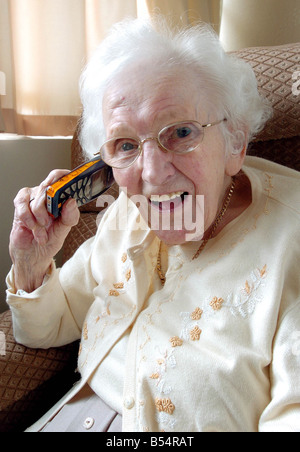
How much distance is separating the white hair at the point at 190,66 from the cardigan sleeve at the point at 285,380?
0.40 meters

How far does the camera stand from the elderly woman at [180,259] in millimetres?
795

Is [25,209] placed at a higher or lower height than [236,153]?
lower

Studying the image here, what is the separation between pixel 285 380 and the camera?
74cm

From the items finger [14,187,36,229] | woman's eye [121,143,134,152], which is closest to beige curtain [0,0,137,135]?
finger [14,187,36,229]

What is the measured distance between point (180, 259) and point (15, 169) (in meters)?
0.79

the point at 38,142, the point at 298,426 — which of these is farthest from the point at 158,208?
the point at 38,142

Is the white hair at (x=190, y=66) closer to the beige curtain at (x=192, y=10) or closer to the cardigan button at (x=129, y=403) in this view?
the cardigan button at (x=129, y=403)

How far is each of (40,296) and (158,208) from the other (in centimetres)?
40

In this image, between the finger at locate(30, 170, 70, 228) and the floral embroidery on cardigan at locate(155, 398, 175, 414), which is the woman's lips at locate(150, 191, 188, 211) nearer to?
the finger at locate(30, 170, 70, 228)

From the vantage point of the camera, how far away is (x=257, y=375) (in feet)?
2.61

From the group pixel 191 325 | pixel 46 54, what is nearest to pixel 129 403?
pixel 191 325

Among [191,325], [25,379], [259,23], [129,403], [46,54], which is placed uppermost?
[259,23]

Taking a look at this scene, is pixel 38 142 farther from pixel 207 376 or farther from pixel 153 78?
pixel 207 376

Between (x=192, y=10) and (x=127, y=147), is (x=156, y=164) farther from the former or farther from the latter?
(x=192, y=10)
